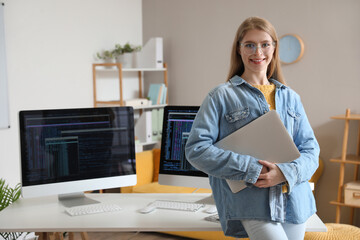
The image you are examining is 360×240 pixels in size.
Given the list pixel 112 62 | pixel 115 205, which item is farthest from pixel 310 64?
pixel 115 205

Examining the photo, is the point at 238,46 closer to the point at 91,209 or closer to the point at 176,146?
the point at 176,146

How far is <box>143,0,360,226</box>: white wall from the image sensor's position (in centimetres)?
366

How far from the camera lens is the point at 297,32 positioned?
3.90 metres

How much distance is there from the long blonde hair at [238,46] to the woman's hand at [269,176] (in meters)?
0.42

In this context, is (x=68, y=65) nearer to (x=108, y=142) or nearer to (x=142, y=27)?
(x=142, y=27)

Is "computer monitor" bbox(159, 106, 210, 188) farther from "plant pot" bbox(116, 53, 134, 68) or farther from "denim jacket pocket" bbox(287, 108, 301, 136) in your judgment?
"plant pot" bbox(116, 53, 134, 68)

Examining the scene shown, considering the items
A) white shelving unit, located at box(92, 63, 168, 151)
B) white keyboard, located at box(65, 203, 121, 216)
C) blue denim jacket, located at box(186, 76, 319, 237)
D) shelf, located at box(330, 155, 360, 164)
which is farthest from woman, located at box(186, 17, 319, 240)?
white shelving unit, located at box(92, 63, 168, 151)

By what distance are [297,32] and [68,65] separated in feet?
7.08

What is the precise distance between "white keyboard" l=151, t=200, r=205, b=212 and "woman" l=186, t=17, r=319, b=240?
365 mm

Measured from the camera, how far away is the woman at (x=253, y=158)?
1514mm

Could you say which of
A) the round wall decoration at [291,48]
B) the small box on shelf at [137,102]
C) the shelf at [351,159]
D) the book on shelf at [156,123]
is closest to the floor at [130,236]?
the book on shelf at [156,123]

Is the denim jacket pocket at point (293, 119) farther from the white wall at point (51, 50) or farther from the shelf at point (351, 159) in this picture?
the white wall at point (51, 50)

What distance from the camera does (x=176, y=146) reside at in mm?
2164

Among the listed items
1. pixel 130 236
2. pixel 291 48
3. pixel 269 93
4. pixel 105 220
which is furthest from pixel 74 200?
pixel 291 48
